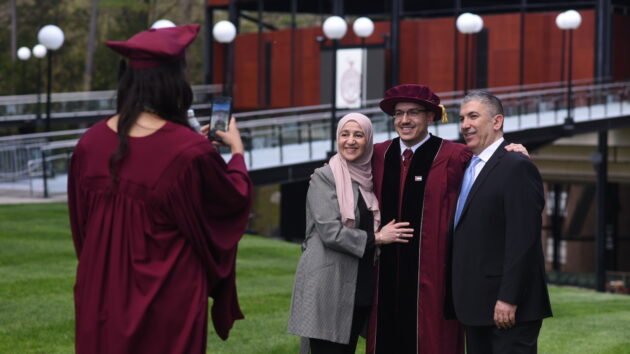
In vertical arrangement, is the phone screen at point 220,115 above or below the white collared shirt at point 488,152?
above

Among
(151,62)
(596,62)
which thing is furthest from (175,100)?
(596,62)

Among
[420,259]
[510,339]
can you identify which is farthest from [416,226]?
[510,339]

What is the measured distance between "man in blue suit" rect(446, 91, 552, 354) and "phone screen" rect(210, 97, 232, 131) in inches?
59.6

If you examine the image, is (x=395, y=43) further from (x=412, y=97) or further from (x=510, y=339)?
(x=510, y=339)

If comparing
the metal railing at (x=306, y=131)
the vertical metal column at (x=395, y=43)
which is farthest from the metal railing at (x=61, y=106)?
the vertical metal column at (x=395, y=43)

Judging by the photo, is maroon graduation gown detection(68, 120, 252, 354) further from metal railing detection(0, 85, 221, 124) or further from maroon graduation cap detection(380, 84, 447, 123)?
metal railing detection(0, 85, 221, 124)

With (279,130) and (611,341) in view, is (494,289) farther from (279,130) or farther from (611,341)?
(279,130)

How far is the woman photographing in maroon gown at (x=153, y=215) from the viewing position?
15.3 ft

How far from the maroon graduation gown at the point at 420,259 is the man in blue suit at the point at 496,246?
0.29 metres

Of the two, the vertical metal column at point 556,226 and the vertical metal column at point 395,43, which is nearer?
the vertical metal column at point 556,226

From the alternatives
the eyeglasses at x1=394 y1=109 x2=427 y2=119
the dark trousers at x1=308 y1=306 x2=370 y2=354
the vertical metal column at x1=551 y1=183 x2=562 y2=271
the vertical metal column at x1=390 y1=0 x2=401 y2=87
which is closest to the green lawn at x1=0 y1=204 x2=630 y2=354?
the dark trousers at x1=308 y1=306 x2=370 y2=354

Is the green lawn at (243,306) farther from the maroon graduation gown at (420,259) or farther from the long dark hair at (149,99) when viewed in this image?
the long dark hair at (149,99)

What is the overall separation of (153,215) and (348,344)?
2306 mm

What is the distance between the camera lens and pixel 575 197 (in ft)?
124
